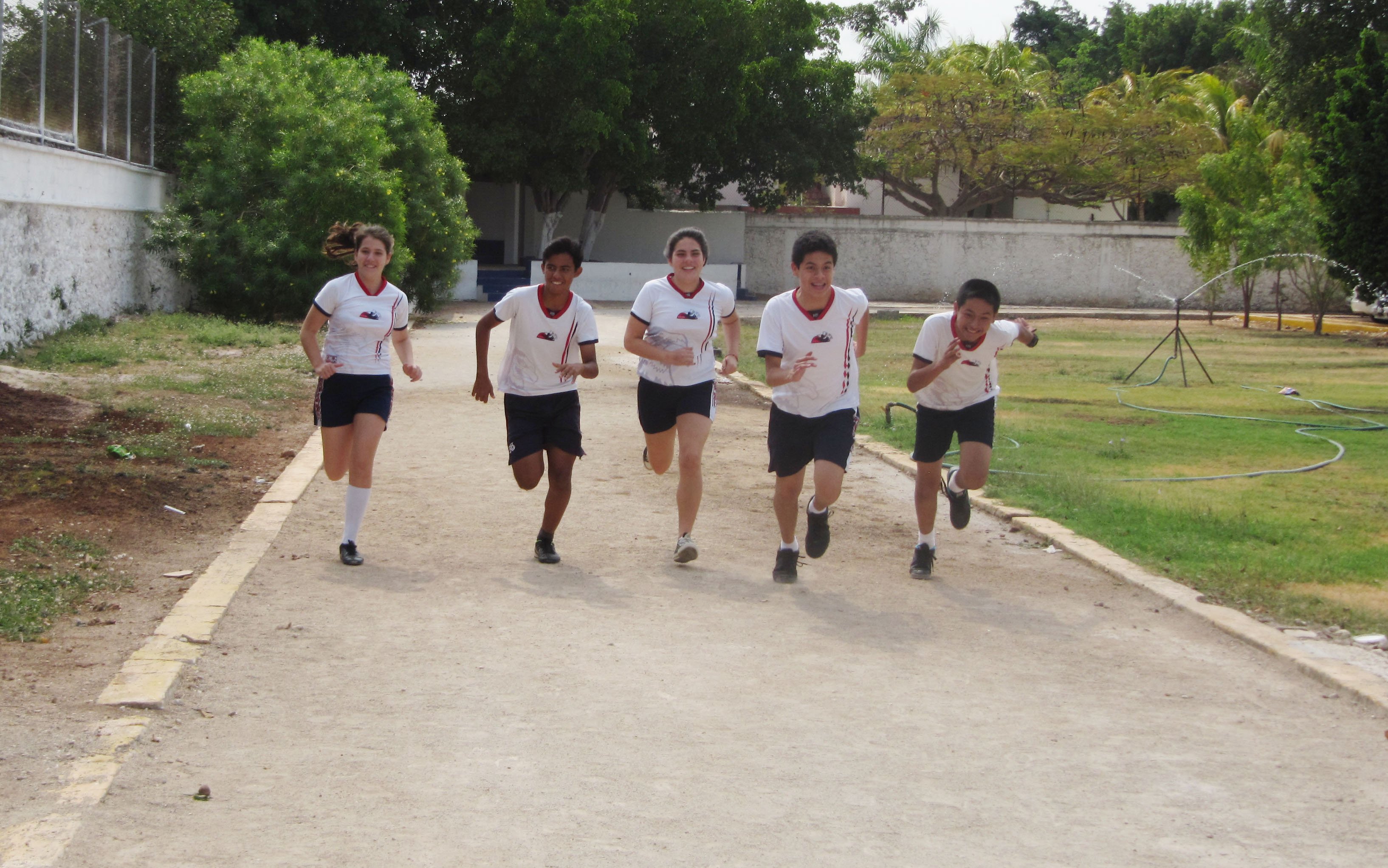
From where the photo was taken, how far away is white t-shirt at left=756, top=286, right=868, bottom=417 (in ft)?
21.7

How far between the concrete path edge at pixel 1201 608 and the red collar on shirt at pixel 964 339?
1453 mm

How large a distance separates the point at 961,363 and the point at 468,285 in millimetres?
28113

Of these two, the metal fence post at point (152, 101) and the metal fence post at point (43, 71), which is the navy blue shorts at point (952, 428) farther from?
the metal fence post at point (152, 101)

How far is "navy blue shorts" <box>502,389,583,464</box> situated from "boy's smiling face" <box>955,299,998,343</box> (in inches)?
78.7

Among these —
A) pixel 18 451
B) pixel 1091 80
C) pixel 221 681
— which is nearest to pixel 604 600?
pixel 221 681

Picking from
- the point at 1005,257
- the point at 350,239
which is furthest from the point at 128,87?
Result: the point at 1005,257

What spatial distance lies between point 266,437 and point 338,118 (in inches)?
468

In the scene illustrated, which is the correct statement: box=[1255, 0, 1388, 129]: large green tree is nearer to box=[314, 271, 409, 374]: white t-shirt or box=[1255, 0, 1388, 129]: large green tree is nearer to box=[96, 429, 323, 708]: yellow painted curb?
box=[314, 271, 409, 374]: white t-shirt

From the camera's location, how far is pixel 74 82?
1694cm

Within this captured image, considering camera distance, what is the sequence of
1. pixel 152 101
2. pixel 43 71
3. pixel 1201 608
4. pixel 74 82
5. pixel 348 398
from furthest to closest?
pixel 152 101, pixel 74 82, pixel 43 71, pixel 348 398, pixel 1201 608

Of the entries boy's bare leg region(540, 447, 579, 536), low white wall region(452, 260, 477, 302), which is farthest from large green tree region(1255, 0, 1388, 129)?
boy's bare leg region(540, 447, 579, 536)

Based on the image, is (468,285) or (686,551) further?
(468,285)

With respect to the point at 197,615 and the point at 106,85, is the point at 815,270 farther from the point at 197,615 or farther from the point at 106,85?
the point at 106,85

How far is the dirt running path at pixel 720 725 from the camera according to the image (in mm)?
3652
